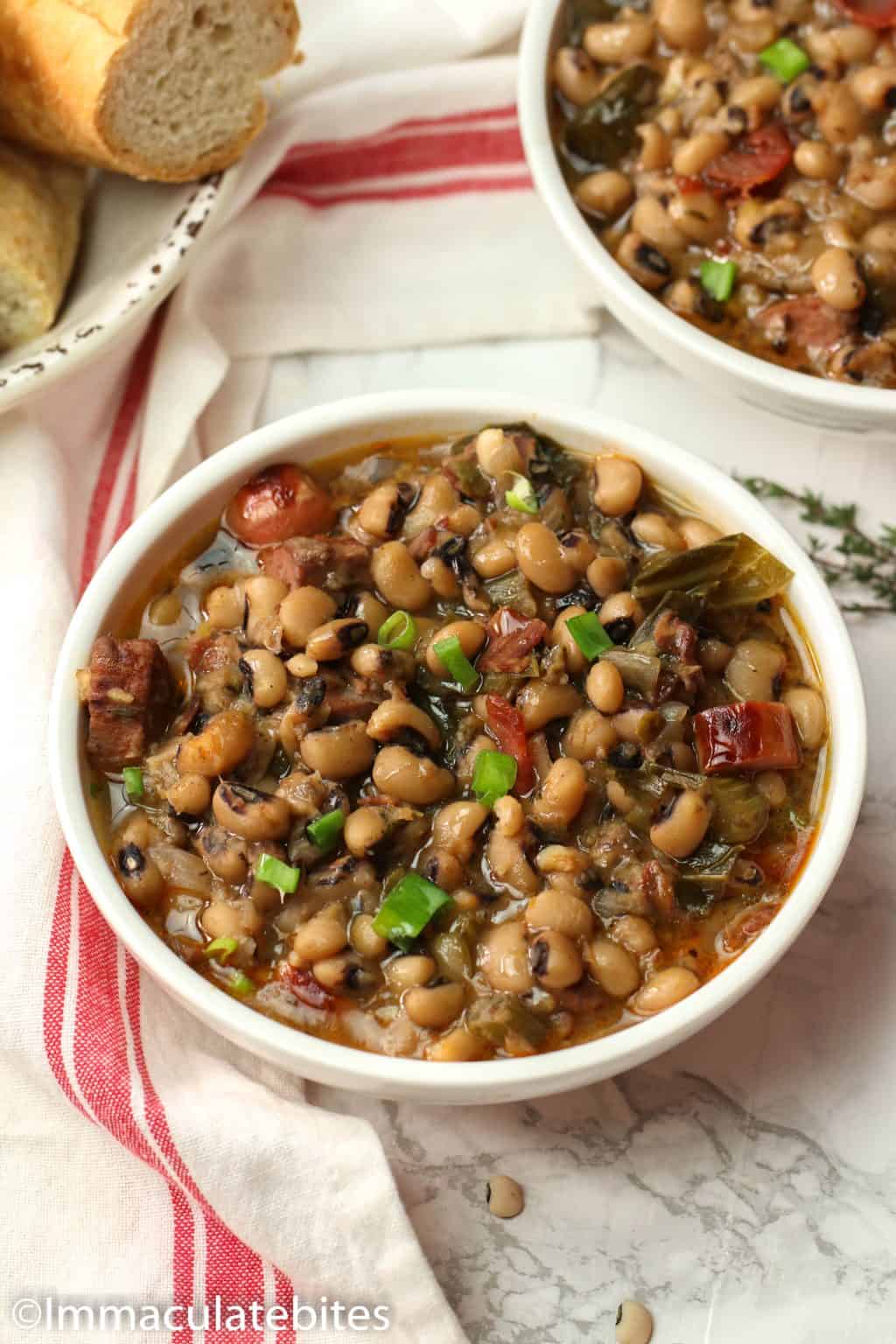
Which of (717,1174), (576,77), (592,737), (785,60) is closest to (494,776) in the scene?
(592,737)

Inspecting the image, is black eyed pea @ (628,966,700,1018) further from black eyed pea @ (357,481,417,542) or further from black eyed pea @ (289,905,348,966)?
black eyed pea @ (357,481,417,542)

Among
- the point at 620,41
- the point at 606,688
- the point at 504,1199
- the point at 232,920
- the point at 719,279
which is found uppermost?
the point at 620,41

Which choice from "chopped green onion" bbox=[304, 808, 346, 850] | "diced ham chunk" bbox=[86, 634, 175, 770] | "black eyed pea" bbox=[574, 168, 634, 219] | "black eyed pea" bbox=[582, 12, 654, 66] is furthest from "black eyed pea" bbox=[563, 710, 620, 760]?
"black eyed pea" bbox=[582, 12, 654, 66]

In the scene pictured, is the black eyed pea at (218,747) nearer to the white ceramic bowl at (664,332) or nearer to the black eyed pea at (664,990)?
the black eyed pea at (664,990)

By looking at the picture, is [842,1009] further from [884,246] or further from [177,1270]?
[884,246]

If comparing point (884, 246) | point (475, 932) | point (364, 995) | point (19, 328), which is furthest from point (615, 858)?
point (19, 328)

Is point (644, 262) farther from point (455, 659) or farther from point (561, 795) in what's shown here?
point (561, 795)
